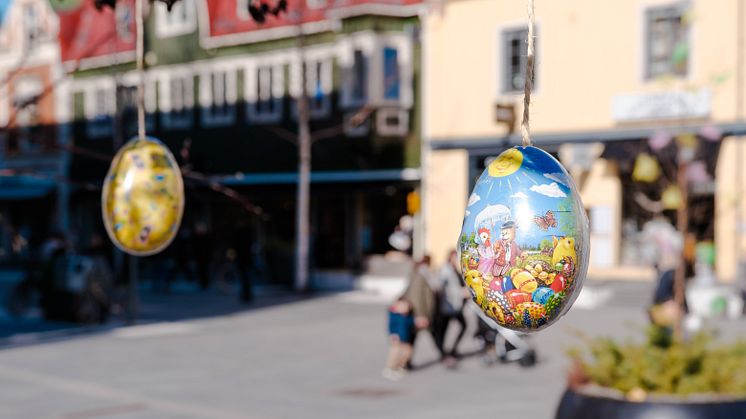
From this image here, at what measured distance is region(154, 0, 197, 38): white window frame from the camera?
3688 cm

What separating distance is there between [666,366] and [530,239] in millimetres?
4777

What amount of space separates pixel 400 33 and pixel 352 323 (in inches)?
470

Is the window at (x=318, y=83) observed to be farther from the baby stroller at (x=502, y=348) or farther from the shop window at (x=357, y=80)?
the baby stroller at (x=502, y=348)

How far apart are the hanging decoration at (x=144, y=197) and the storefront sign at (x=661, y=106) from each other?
Result: 21.1 meters

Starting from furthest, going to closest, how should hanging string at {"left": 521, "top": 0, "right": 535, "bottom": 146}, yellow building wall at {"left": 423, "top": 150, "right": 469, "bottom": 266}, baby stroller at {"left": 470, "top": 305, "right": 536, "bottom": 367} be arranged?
yellow building wall at {"left": 423, "top": 150, "right": 469, "bottom": 266}, baby stroller at {"left": 470, "top": 305, "right": 536, "bottom": 367}, hanging string at {"left": 521, "top": 0, "right": 535, "bottom": 146}

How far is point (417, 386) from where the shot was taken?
14.8m

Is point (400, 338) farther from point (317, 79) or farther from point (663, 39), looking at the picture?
point (317, 79)

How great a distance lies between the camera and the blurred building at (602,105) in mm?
25875

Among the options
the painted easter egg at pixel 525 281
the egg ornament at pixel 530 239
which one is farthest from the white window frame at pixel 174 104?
the painted easter egg at pixel 525 281

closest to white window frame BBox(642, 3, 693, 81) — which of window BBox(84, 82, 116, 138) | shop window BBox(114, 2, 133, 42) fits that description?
shop window BBox(114, 2, 133, 42)

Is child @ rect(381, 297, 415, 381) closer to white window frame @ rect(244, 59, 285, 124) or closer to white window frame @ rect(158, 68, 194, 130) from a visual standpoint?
white window frame @ rect(244, 59, 285, 124)

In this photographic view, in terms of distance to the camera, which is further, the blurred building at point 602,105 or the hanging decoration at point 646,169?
the blurred building at point 602,105

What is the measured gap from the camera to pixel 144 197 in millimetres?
5035

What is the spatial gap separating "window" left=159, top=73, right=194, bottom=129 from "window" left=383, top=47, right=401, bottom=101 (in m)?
8.67
